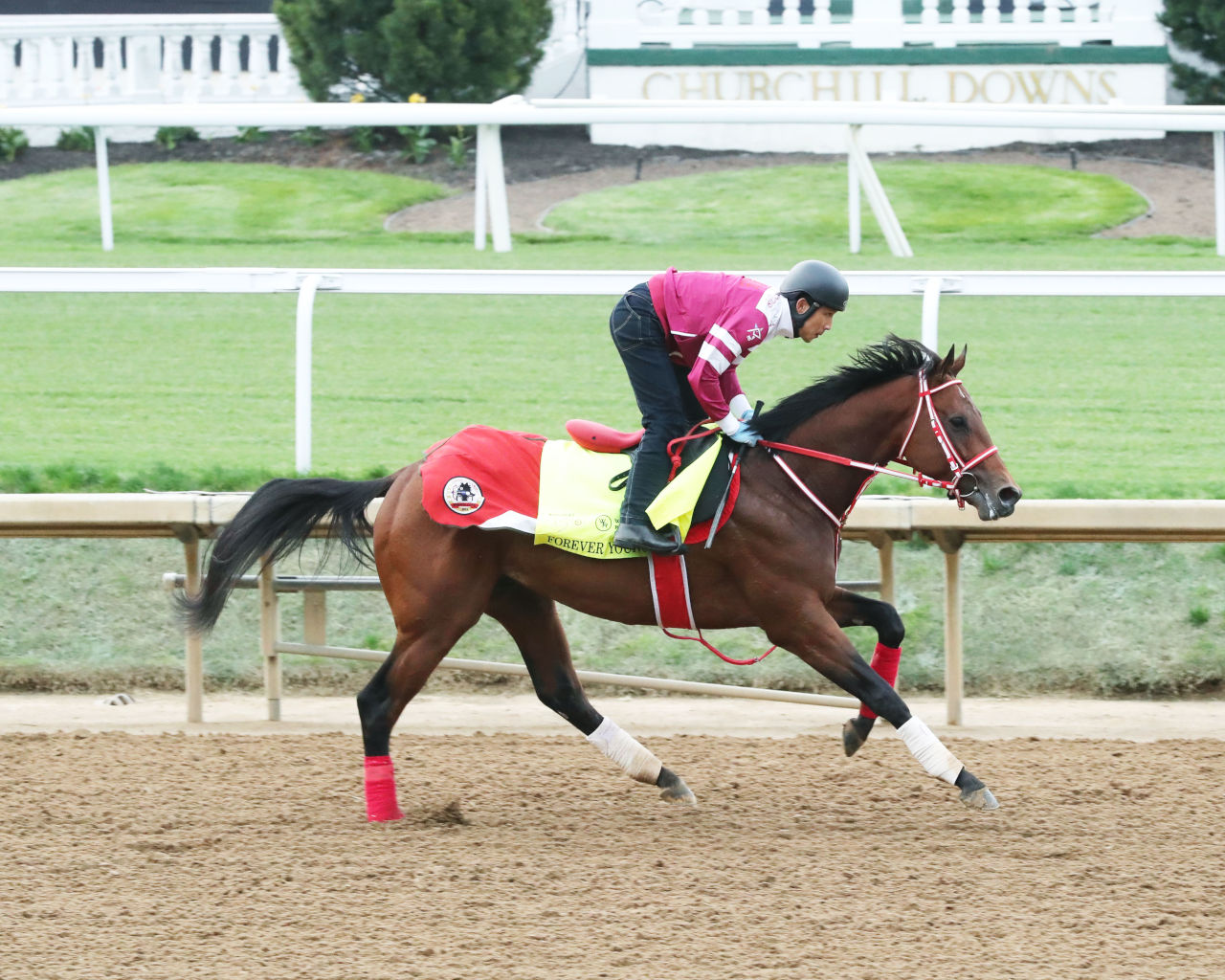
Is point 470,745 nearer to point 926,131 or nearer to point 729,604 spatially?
point 729,604

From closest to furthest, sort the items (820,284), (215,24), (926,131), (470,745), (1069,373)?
1. (820,284)
2. (470,745)
3. (1069,373)
4. (926,131)
5. (215,24)

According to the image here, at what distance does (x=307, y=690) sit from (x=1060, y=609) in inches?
131

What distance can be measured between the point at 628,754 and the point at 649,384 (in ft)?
4.01

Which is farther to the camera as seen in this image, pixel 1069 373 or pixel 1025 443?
pixel 1069 373

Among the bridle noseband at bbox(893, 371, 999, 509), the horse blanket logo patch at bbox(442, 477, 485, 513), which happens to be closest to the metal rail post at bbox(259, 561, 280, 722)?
the horse blanket logo patch at bbox(442, 477, 485, 513)

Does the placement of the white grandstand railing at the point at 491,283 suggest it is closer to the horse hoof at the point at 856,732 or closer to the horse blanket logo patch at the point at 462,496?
the horse blanket logo patch at the point at 462,496

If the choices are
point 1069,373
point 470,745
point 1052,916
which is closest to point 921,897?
point 1052,916

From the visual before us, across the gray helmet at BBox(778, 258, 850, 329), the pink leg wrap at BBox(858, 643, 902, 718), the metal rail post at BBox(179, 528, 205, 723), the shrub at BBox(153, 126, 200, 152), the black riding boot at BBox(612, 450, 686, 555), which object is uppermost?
the gray helmet at BBox(778, 258, 850, 329)

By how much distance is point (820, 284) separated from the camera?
4.86 meters

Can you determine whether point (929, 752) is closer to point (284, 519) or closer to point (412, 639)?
point (412, 639)

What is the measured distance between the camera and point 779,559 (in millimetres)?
4914

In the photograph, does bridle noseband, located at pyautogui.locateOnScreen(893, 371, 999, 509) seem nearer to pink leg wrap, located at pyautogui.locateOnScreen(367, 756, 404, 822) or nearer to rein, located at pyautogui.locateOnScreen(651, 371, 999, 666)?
rein, located at pyautogui.locateOnScreen(651, 371, 999, 666)

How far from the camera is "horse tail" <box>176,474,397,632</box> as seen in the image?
5.30m

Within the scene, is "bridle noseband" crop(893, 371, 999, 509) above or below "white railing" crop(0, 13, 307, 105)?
below
